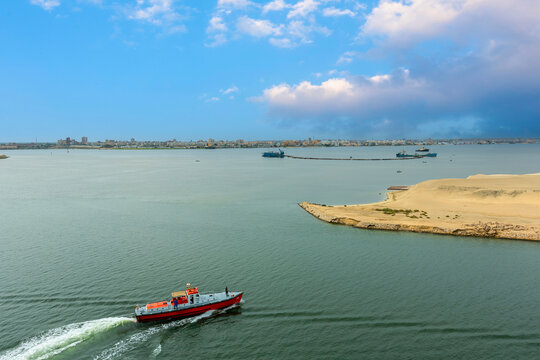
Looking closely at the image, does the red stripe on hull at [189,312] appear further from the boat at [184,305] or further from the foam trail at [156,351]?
the foam trail at [156,351]

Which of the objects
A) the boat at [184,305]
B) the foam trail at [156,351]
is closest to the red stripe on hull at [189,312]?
the boat at [184,305]

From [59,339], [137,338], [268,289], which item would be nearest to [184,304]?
[137,338]

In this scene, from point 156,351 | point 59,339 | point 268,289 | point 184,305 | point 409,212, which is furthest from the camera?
point 409,212

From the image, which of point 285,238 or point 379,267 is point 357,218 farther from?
point 379,267

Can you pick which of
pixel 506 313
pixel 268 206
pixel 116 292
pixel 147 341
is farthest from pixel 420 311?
pixel 268 206

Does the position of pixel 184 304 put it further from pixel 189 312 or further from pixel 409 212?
pixel 409 212

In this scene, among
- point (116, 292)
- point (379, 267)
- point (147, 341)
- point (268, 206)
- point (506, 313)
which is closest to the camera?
point (147, 341)
